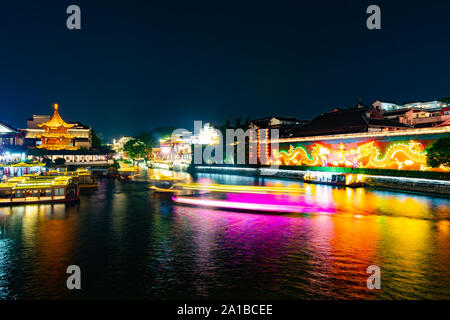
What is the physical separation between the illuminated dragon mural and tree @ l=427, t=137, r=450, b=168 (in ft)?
12.9

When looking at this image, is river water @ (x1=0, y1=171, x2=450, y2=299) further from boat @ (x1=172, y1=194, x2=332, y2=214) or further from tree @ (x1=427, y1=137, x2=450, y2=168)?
tree @ (x1=427, y1=137, x2=450, y2=168)

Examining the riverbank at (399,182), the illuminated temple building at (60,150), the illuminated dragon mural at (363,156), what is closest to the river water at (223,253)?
the riverbank at (399,182)

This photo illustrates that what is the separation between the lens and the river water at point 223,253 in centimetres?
951

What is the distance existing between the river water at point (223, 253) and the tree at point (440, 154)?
926cm

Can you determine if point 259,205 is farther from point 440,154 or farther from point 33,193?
point 440,154

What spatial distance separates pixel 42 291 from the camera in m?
9.39

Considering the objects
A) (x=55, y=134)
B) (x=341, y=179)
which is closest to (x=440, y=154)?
(x=341, y=179)

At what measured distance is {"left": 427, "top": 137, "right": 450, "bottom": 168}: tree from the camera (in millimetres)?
29453

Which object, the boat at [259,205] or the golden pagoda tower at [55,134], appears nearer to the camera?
the boat at [259,205]

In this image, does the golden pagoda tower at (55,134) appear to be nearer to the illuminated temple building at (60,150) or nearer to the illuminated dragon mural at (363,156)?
the illuminated temple building at (60,150)
